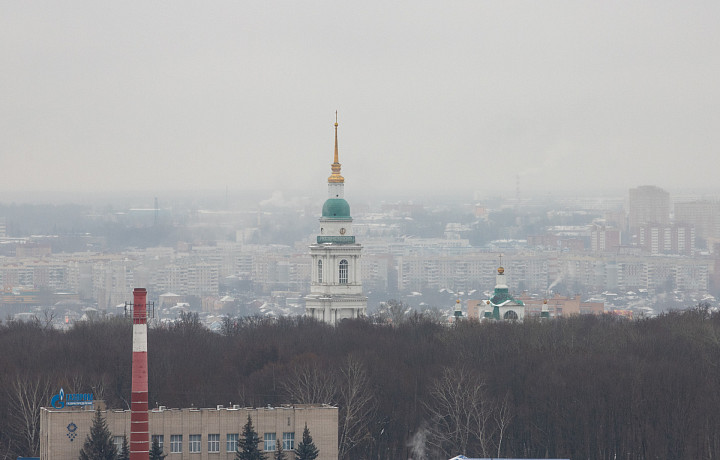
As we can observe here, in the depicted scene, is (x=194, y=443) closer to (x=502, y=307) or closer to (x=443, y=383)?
(x=443, y=383)

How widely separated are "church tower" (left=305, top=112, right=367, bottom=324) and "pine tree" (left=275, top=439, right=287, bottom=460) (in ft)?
169

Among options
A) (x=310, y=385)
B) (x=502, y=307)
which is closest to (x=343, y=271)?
(x=502, y=307)

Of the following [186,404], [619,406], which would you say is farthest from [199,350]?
[619,406]

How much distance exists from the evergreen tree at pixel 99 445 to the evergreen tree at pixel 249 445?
11.3ft

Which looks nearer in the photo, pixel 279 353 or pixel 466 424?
pixel 466 424

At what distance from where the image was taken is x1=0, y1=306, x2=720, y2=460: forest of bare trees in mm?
66562

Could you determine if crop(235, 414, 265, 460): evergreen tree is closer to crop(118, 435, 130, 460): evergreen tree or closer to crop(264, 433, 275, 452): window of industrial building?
crop(264, 433, 275, 452): window of industrial building

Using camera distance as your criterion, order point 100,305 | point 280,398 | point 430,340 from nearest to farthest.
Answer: point 280,398 → point 430,340 → point 100,305

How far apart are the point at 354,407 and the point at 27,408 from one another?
35.5 ft

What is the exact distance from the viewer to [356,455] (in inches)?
2625

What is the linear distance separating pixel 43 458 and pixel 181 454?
12.3 ft

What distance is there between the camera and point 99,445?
55.8 meters

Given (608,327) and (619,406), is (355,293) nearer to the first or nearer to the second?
(608,327)

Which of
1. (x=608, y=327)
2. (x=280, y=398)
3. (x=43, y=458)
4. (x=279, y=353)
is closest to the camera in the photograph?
(x=43, y=458)
